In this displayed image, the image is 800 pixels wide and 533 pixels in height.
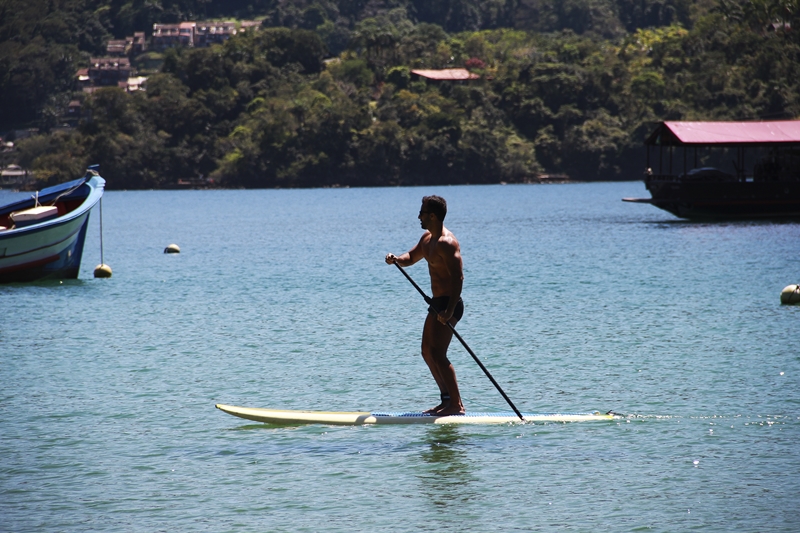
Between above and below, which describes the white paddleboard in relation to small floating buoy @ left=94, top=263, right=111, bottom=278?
above

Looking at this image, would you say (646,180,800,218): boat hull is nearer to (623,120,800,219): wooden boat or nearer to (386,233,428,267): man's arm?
(623,120,800,219): wooden boat

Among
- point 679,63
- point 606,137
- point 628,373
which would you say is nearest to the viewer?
point 628,373

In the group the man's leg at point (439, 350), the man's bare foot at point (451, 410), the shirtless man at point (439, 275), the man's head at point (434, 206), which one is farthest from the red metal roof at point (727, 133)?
the man's head at point (434, 206)

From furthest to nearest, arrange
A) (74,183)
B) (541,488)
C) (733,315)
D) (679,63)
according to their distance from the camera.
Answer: (679,63) < (74,183) < (733,315) < (541,488)

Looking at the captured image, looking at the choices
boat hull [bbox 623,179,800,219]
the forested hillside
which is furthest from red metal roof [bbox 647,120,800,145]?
the forested hillside

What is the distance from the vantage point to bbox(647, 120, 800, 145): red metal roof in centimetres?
4855

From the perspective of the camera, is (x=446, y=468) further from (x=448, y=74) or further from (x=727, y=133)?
(x=448, y=74)

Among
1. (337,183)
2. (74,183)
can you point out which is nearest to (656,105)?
(337,183)

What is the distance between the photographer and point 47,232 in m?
27.9

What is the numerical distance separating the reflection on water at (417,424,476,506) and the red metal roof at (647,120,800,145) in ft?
127

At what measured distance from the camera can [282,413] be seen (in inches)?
479

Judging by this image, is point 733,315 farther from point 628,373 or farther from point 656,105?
point 656,105

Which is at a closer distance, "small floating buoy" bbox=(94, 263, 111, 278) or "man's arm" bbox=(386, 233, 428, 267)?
"man's arm" bbox=(386, 233, 428, 267)

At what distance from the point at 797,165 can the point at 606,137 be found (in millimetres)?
86429
